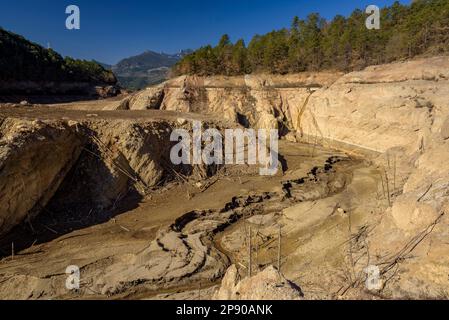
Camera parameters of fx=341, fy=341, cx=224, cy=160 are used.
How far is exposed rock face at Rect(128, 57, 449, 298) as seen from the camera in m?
9.41

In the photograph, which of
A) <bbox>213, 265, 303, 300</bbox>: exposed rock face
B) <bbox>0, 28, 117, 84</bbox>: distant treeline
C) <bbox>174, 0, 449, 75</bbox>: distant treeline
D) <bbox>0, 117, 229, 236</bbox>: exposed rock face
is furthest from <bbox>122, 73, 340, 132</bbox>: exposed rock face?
<bbox>213, 265, 303, 300</bbox>: exposed rock face

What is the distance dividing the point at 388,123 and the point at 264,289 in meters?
22.3

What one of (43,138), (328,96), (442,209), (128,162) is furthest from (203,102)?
(442,209)

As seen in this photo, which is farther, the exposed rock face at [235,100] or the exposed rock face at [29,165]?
the exposed rock face at [235,100]

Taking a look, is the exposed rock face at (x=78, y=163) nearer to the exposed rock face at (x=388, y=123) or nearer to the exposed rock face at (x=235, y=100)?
the exposed rock face at (x=388, y=123)

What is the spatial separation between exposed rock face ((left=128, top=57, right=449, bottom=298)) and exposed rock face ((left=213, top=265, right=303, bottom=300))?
3.57 metres

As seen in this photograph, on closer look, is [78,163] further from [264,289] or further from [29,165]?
[264,289]

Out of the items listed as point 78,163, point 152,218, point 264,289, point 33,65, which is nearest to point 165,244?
point 152,218

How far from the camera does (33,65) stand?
142 ft

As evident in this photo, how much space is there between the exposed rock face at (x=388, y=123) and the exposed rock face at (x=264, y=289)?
3.57m

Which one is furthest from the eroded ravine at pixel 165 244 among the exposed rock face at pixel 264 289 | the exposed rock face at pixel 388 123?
the exposed rock face at pixel 264 289

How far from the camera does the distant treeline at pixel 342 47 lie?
36.6 metres

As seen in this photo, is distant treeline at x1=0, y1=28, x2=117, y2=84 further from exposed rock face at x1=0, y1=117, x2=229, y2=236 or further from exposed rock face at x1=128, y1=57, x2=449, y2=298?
exposed rock face at x1=0, y1=117, x2=229, y2=236
